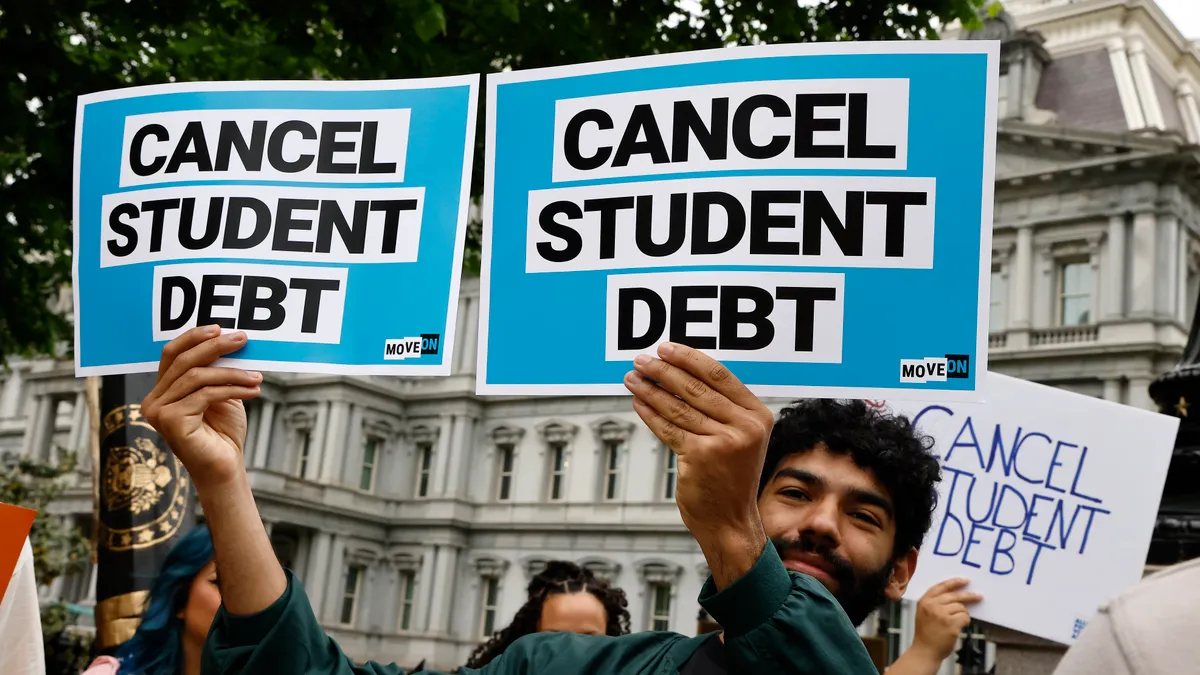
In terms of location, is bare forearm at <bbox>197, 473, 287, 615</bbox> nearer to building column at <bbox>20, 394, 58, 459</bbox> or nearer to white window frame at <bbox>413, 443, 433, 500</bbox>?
white window frame at <bbox>413, 443, 433, 500</bbox>

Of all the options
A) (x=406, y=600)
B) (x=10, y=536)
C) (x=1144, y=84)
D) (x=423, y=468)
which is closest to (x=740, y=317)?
(x=10, y=536)

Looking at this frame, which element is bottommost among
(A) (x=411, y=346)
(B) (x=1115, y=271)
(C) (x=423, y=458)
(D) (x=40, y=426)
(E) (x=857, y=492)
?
(E) (x=857, y=492)

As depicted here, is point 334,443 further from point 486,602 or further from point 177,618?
point 177,618

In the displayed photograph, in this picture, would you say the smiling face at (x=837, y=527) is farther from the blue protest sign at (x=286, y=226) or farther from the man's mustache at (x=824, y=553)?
the blue protest sign at (x=286, y=226)

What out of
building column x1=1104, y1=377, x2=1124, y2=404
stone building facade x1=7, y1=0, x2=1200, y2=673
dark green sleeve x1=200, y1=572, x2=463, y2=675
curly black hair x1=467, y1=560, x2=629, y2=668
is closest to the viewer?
dark green sleeve x1=200, y1=572, x2=463, y2=675

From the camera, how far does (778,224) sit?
1910mm

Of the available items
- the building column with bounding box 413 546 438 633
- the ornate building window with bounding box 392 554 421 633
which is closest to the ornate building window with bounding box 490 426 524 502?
the building column with bounding box 413 546 438 633

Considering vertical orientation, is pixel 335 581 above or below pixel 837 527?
below

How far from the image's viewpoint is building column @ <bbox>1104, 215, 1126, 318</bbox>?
2527 centimetres

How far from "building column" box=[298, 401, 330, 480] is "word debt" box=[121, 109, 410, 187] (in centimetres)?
3600

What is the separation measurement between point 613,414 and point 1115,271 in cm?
1325

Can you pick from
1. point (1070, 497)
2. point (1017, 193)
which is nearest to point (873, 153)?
point (1070, 497)

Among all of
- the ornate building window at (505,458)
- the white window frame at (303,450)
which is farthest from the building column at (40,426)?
the ornate building window at (505,458)

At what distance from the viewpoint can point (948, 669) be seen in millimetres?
24750
